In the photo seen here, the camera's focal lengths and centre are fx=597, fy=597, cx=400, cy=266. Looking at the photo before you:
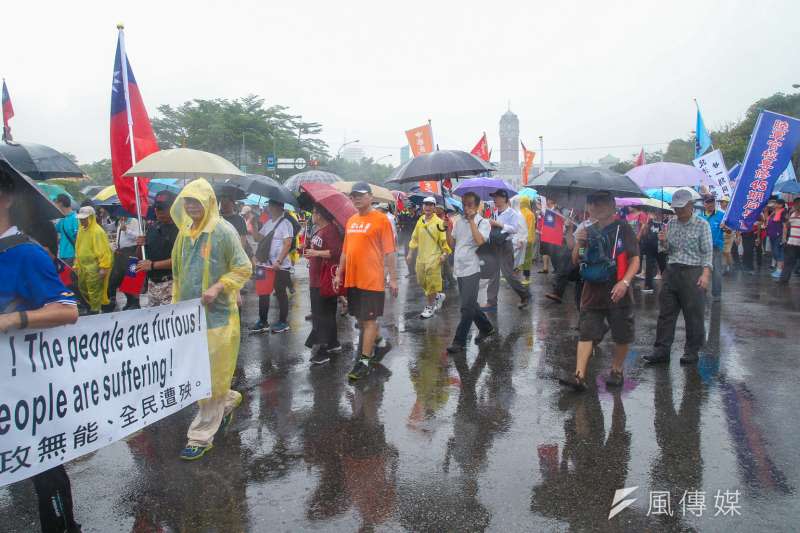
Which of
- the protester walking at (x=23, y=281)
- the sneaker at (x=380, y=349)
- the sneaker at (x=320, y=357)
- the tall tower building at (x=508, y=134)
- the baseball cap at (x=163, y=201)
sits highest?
the tall tower building at (x=508, y=134)

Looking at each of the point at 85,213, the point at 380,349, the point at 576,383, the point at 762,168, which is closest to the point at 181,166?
the point at 380,349

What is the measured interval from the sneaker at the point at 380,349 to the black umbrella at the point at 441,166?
7.44 feet

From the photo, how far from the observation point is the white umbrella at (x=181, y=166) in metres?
5.69


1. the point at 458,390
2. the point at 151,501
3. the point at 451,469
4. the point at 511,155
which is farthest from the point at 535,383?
the point at 511,155

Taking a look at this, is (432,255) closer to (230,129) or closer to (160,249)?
(160,249)

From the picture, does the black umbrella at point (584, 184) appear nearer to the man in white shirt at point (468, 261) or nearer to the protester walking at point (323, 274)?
the man in white shirt at point (468, 261)

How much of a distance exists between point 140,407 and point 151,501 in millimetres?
562

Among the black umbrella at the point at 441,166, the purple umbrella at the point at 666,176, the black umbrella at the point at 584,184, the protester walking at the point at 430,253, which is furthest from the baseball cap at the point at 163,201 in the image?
the purple umbrella at the point at 666,176

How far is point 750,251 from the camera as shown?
44.5 ft

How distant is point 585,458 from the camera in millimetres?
3912

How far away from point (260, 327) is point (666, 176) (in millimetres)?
5587

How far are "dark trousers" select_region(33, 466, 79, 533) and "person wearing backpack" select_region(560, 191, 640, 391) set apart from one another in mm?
3785

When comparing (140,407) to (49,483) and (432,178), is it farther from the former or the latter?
(432,178)

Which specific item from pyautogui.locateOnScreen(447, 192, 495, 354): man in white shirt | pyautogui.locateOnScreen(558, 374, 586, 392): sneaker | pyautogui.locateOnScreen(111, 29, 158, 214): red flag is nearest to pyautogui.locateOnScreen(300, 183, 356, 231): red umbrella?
pyautogui.locateOnScreen(447, 192, 495, 354): man in white shirt
